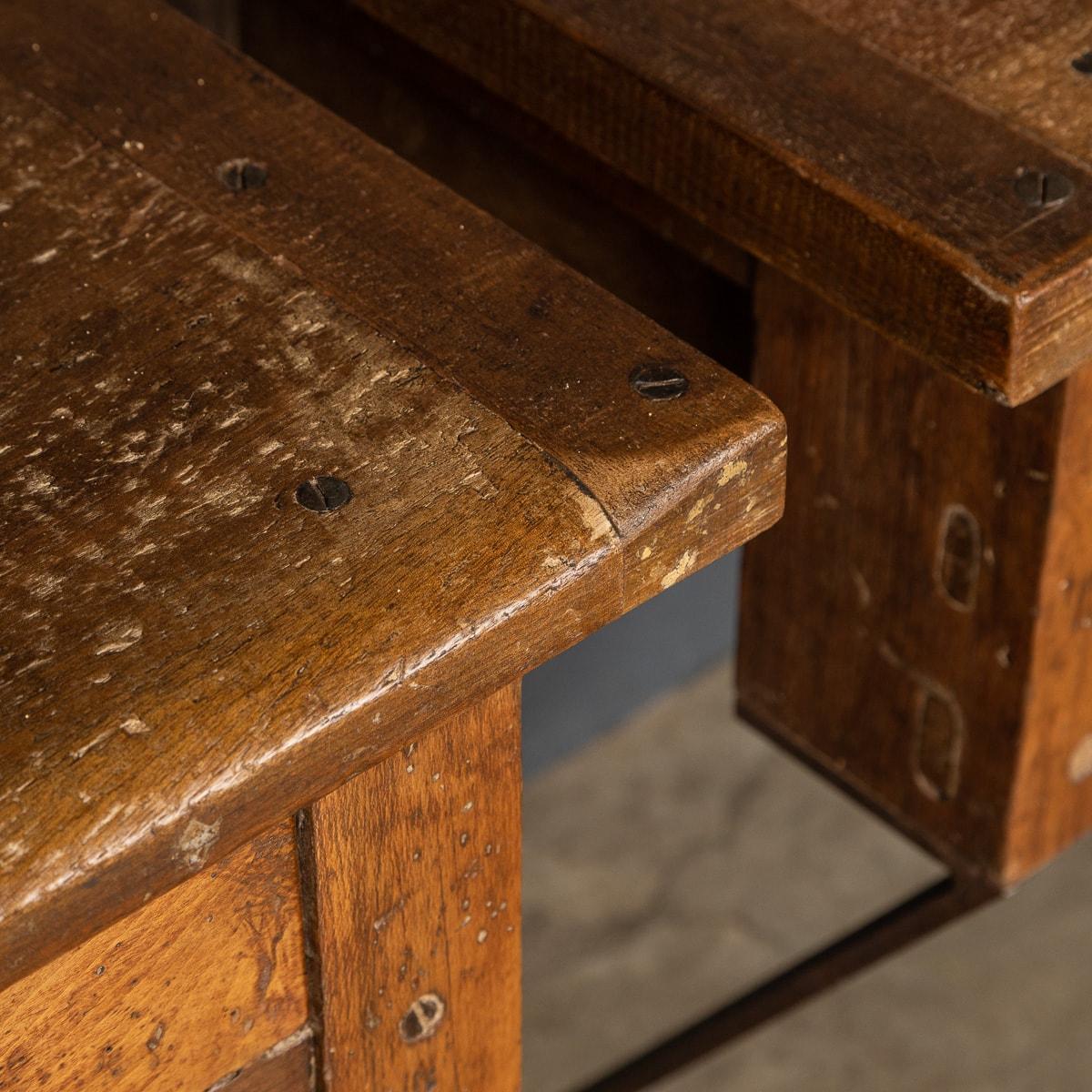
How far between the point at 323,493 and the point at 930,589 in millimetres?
414

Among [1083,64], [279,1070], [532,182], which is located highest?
[1083,64]

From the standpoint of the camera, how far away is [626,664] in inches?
75.5

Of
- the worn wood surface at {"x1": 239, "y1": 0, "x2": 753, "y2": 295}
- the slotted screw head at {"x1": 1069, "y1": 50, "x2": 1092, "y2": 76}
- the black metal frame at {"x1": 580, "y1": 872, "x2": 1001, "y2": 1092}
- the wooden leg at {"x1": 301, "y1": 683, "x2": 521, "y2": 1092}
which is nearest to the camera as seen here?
the wooden leg at {"x1": 301, "y1": 683, "x2": 521, "y2": 1092}

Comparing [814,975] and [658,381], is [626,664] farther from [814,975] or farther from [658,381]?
[658,381]

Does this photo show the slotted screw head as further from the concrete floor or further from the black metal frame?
the concrete floor

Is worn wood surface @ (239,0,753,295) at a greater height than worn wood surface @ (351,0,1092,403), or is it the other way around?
worn wood surface @ (351,0,1092,403)

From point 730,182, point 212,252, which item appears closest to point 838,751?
point 730,182

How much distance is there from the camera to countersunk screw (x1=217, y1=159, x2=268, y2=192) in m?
0.72

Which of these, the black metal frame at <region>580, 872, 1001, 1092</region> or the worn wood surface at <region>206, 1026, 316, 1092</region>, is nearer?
the worn wood surface at <region>206, 1026, 316, 1092</region>

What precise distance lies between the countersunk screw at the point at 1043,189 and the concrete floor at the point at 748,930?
3.75ft

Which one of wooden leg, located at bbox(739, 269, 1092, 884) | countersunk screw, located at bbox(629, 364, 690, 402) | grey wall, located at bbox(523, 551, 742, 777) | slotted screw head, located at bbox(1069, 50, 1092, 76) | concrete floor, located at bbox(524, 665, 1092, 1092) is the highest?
slotted screw head, located at bbox(1069, 50, 1092, 76)

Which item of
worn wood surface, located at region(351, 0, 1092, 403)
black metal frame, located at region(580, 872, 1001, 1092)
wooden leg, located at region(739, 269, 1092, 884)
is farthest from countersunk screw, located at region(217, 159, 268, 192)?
black metal frame, located at region(580, 872, 1001, 1092)

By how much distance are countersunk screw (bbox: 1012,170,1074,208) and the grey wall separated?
43.2 inches

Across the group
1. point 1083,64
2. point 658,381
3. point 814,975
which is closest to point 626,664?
point 814,975
